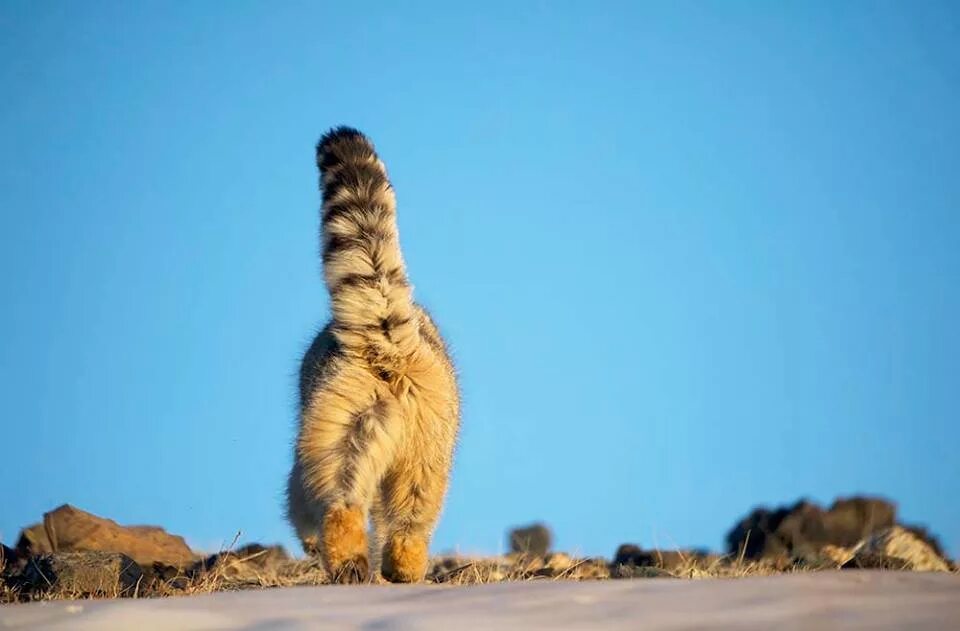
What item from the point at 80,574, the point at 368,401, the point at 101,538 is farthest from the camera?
the point at 101,538

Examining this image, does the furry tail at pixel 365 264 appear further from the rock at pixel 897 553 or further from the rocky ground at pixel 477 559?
the rock at pixel 897 553

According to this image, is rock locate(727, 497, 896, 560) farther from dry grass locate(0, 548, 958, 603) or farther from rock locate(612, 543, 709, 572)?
dry grass locate(0, 548, 958, 603)

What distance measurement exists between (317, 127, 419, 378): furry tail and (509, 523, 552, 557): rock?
5115 mm

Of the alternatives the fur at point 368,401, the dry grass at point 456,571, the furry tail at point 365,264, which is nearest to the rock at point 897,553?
the dry grass at point 456,571

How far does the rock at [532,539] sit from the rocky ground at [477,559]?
24 mm

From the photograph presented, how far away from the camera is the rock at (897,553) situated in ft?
33.5

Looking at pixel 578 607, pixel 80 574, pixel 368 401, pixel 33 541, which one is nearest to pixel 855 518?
pixel 368 401

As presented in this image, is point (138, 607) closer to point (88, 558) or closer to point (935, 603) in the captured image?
point (935, 603)

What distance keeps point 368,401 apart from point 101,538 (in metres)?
4.41

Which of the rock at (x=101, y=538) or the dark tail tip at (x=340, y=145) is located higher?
the dark tail tip at (x=340, y=145)

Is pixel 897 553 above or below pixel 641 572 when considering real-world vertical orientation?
above

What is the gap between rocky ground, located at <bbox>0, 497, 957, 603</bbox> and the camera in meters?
9.46

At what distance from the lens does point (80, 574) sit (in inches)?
373

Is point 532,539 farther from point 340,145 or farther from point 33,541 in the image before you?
point 340,145
